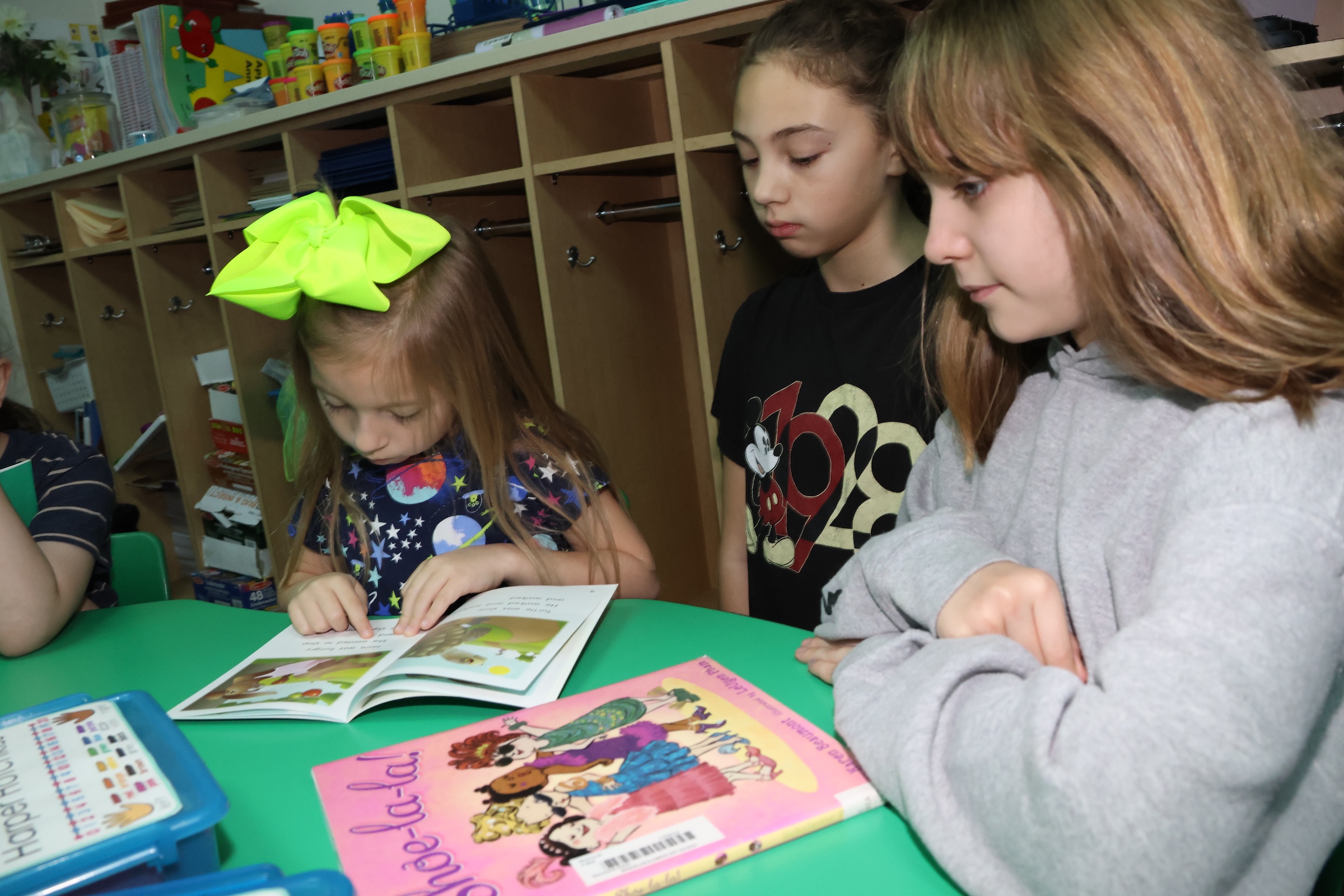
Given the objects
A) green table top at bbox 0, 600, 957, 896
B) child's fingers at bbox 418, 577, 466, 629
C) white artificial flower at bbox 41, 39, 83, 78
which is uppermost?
white artificial flower at bbox 41, 39, 83, 78

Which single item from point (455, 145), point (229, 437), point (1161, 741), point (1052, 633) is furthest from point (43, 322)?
point (1161, 741)

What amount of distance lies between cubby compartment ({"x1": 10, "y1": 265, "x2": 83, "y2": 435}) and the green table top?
2.71 m

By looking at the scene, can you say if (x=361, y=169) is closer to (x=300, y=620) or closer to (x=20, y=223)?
(x=300, y=620)

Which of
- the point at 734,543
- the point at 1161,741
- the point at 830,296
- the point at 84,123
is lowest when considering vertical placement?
the point at 734,543

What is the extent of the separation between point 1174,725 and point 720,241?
4.62 feet

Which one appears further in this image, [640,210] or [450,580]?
[640,210]

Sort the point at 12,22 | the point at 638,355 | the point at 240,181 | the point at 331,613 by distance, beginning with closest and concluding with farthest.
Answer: the point at 331,613, the point at 638,355, the point at 240,181, the point at 12,22

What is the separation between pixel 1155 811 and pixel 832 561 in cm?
89

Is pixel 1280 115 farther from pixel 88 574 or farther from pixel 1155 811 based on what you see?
pixel 88 574

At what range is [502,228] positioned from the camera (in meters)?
2.25

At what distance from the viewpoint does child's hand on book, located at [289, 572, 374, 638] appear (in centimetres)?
98

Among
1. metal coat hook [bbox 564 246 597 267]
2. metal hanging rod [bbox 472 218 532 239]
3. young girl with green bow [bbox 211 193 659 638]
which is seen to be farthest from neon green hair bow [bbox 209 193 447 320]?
metal hanging rod [bbox 472 218 532 239]

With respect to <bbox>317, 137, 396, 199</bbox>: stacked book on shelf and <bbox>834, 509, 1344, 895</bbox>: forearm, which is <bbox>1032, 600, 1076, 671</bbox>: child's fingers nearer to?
<bbox>834, 509, 1344, 895</bbox>: forearm

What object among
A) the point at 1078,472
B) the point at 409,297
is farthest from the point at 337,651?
the point at 1078,472
